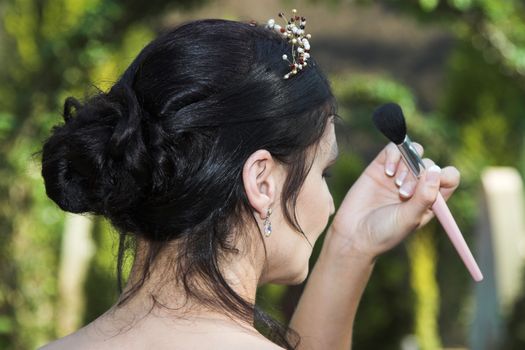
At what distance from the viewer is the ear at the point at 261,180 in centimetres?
154

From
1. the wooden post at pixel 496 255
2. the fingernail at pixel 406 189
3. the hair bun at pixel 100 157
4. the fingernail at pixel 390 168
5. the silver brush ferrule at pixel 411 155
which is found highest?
the hair bun at pixel 100 157

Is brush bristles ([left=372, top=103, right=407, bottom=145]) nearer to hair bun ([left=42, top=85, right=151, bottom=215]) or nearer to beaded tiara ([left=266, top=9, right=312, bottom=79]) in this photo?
beaded tiara ([left=266, top=9, right=312, bottom=79])

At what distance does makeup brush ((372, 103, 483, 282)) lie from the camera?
181 cm

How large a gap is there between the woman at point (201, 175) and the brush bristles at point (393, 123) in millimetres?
169

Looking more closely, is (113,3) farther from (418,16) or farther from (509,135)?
(509,135)

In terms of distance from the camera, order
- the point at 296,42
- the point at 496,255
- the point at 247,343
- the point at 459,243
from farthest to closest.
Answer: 1. the point at 496,255
2. the point at 459,243
3. the point at 296,42
4. the point at 247,343

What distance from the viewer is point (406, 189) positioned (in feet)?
6.45

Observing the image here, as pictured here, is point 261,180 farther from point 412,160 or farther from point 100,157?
point 412,160

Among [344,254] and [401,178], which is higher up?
[401,178]

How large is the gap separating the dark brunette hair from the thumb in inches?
11.8

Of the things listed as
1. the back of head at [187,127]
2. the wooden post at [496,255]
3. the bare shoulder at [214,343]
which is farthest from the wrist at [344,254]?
the wooden post at [496,255]

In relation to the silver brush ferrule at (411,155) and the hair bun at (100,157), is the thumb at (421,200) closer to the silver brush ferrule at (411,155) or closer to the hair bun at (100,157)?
the silver brush ferrule at (411,155)

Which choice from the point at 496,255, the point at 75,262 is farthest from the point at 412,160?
the point at 75,262

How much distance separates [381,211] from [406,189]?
88 mm
